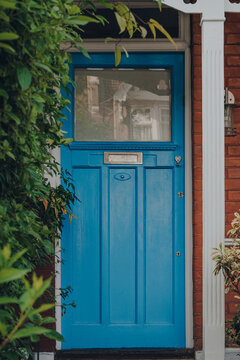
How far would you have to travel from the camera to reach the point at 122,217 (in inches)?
170

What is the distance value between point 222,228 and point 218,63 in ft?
3.89

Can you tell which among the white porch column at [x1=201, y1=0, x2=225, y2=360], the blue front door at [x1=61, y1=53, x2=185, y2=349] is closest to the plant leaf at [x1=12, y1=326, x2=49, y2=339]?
the white porch column at [x1=201, y1=0, x2=225, y2=360]

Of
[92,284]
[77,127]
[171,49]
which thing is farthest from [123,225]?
[171,49]

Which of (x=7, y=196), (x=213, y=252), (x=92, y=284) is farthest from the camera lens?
(x=92, y=284)

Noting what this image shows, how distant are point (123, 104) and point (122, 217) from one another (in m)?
1.03

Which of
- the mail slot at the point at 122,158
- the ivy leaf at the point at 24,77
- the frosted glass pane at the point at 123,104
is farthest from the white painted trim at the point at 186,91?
the ivy leaf at the point at 24,77

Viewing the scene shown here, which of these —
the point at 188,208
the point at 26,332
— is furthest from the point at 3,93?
the point at 188,208

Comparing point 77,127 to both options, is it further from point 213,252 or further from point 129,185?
point 213,252

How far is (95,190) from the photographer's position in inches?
170

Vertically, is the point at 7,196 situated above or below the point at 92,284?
above

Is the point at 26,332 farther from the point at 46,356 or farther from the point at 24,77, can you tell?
the point at 46,356

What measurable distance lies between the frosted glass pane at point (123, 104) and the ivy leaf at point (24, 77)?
2.84 metres

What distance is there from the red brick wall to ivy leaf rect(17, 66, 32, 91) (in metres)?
2.87

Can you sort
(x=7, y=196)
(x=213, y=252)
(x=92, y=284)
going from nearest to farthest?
(x=7, y=196), (x=213, y=252), (x=92, y=284)
